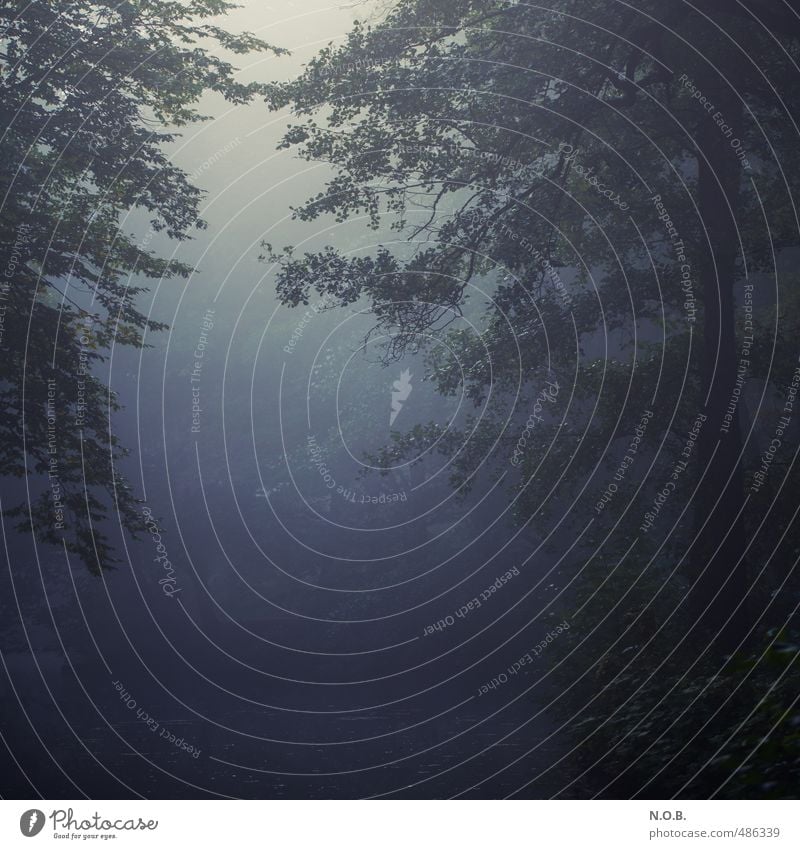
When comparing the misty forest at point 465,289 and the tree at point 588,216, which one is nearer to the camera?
the misty forest at point 465,289

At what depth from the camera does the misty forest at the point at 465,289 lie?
859cm

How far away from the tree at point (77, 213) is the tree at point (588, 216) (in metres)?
1.37

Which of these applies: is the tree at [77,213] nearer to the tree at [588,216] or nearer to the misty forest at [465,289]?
the misty forest at [465,289]

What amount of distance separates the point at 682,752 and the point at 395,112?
23.5 feet

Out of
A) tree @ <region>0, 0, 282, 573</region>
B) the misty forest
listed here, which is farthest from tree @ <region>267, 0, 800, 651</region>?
tree @ <region>0, 0, 282, 573</region>

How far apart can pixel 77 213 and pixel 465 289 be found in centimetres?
435

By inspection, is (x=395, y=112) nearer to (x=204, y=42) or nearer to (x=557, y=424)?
(x=204, y=42)

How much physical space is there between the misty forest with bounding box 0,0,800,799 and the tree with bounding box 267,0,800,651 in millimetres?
37

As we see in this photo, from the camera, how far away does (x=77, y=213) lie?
8.71 meters

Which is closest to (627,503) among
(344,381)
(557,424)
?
(557,424)

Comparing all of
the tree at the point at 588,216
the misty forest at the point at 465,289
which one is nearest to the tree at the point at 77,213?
the misty forest at the point at 465,289

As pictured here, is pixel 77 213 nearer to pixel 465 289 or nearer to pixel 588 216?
pixel 465 289

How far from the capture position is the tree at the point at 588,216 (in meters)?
9.33
